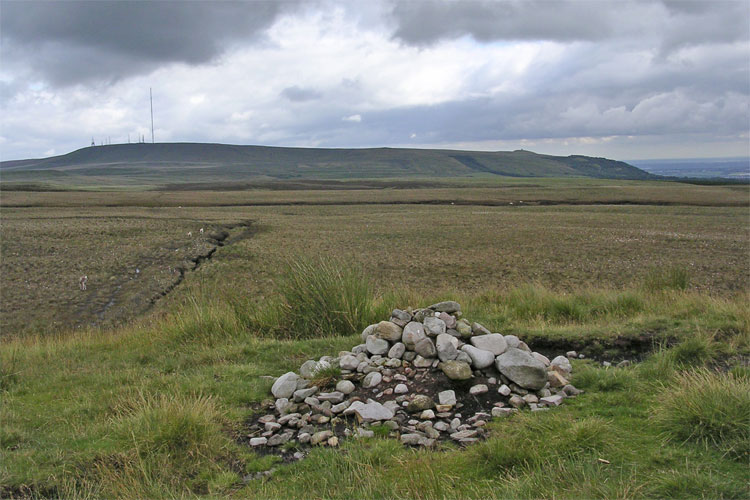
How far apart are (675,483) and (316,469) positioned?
3.01 metres

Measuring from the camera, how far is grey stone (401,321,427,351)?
7.41 m

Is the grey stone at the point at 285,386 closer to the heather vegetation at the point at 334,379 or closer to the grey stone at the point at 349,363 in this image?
the heather vegetation at the point at 334,379

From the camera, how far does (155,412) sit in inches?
214

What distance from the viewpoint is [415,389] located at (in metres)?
6.67

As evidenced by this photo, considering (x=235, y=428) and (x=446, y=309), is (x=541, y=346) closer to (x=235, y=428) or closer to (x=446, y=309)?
(x=446, y=309)

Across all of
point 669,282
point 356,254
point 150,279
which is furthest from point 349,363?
point 356,254

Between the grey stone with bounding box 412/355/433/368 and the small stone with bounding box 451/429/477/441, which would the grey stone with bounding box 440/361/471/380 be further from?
the small stone with bounding box 451/429/477/441

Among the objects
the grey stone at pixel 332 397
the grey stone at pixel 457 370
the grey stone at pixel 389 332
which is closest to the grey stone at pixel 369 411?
the grey stone at pixel 332 397

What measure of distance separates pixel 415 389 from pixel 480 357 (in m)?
0.97

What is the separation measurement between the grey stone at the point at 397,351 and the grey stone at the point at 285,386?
4.51 ft

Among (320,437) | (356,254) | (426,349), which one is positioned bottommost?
Result: (356,254)

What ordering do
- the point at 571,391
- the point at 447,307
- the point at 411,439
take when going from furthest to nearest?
the point at 447,307
the point at 571,391
the point at 411,439

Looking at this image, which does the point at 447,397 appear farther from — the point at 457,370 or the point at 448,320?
the point at 448,320

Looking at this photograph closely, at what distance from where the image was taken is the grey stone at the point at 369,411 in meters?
5.96
